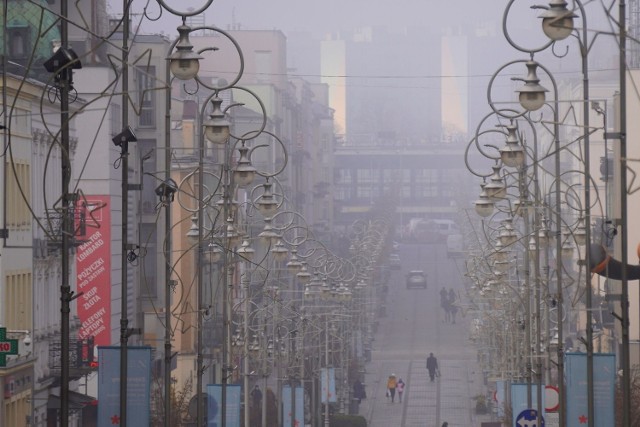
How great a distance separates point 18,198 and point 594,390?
1712 cm

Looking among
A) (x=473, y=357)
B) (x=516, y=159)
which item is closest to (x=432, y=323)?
(x=473, y=357)

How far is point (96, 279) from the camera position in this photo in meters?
51.8

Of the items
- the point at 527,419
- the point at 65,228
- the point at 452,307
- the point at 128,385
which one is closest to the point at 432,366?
the point at 452,307

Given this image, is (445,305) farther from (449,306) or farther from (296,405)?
(296,405)

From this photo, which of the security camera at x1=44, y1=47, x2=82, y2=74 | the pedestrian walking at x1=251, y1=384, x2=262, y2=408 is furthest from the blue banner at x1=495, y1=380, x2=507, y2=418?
the security camera at x1=44, y1=47, x2=82, y2=74

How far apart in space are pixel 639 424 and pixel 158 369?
71.0 ft

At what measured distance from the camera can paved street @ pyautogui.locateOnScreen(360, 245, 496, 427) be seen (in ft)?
209

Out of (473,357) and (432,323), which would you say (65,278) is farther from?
(432,323)

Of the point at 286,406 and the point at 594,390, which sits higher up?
the point at 594,390

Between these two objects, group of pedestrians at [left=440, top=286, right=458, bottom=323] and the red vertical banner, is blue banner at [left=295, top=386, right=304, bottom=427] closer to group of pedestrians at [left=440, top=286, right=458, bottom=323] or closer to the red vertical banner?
the red vertical banner

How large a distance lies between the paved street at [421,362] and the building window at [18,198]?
76.7 ft

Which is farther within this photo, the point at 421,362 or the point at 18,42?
the point at 421,362

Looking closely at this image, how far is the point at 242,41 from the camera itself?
126m

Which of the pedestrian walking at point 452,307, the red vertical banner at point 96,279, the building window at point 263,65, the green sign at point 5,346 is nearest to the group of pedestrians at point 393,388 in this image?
the red vertical banner at point 96,279
